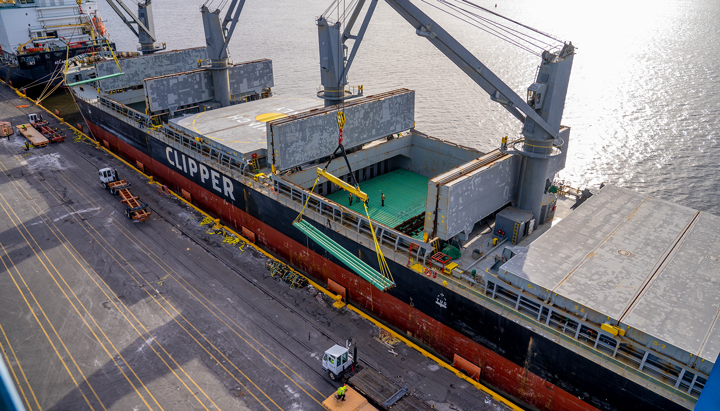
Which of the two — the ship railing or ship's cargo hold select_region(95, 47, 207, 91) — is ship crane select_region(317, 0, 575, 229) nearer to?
the ship railing

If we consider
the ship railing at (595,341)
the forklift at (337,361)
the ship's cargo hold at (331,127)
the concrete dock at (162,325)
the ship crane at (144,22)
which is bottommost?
the concrete dock at (162,325)

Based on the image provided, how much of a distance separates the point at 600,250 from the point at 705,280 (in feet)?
14.0

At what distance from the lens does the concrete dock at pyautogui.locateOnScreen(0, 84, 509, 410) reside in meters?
23.2

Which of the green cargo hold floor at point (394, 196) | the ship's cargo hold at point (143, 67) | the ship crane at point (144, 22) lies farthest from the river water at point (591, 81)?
the ship crane at point (144, 22)

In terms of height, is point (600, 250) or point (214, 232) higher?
point (600, 250)

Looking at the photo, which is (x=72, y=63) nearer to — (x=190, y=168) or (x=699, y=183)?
(x=190, y=168)

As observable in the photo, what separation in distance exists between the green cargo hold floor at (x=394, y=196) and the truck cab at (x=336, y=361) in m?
9.52

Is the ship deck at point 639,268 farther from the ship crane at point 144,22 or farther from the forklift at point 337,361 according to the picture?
the ship crane at point 144,22

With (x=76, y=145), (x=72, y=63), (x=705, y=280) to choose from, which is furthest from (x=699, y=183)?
(x=72, y=63)

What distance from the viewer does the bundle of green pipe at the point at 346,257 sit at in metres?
24.8

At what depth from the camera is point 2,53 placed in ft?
251

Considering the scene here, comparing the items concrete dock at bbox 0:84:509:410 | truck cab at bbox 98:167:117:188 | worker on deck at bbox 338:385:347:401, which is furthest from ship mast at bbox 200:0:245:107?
worker on deck at bbox 338:385:347:401

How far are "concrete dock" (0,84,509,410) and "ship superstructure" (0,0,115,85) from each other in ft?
137

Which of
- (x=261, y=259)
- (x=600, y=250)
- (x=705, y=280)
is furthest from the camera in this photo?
(x=261, y=259)
